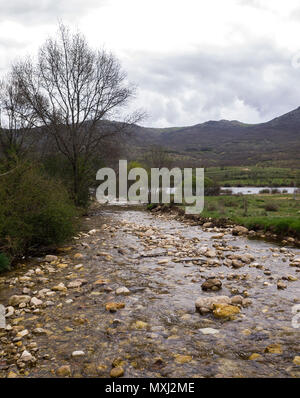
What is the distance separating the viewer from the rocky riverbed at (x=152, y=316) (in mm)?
3736

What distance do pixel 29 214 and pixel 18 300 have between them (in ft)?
14.0

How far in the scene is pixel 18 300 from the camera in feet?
18.6

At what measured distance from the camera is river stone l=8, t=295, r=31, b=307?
5.62m

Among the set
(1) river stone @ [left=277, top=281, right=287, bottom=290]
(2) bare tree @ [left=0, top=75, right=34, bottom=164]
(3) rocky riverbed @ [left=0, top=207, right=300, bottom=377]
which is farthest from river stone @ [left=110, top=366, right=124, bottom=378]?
(2) bare tree @ [left=0, top=75, right=34, bottom=164]

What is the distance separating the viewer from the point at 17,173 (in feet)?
31.3

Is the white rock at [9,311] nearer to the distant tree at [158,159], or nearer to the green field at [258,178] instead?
the distant tree at [158,159]

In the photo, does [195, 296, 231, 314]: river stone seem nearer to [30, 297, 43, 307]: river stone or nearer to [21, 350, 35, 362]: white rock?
[21, 350, 35, 362]: white rock

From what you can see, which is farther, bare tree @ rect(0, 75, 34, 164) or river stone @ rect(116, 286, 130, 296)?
bare tree @ rect(0, 75, 34, 164)

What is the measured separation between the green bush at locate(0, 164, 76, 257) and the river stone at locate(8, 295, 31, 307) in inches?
93.6

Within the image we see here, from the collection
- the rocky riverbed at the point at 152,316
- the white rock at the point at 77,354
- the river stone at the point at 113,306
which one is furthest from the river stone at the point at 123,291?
the white rock at the point at 77,354

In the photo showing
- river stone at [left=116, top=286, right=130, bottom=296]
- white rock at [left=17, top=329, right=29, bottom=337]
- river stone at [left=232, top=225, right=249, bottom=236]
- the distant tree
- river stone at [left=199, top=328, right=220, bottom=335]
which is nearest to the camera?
white rock at [left=17, top=329, right=29, bottom=337]

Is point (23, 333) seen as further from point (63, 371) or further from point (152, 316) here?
point (152, 316)
